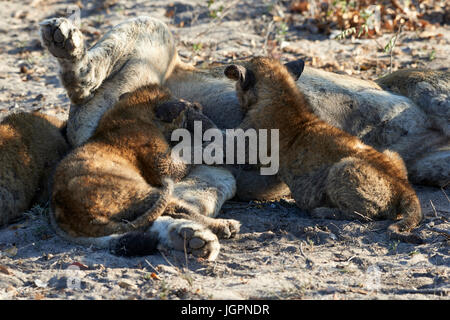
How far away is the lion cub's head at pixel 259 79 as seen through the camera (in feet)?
20.3

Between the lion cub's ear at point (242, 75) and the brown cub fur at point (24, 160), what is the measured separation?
5.62ft

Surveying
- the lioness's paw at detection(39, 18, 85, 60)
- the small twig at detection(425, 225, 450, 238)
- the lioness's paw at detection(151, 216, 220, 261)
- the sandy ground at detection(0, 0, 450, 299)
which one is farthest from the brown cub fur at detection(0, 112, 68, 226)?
the small twig at detection(425, 225, 450, 238)

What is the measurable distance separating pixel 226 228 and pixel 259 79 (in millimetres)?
1760

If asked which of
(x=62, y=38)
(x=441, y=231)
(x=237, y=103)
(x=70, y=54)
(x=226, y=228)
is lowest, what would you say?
(x=441, y=231)

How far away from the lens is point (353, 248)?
508cm

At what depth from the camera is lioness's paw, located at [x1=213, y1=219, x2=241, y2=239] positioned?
5.15m

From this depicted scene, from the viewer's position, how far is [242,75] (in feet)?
20.2

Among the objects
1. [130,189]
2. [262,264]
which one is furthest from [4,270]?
[262,264]

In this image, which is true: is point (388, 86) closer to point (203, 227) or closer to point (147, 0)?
point (203, 227)

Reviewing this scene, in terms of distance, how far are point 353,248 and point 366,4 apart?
7322mm

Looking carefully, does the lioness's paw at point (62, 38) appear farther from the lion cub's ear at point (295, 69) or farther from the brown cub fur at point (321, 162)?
the lion cub's ear at point (295, 69)

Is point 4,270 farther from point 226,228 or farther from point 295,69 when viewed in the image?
point 295,69

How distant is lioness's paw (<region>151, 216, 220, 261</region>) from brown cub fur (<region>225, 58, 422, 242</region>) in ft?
4.12

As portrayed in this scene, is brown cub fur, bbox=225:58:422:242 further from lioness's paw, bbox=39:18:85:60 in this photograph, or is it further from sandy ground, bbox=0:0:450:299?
lioness's paw, bbox=39:18:85:60
